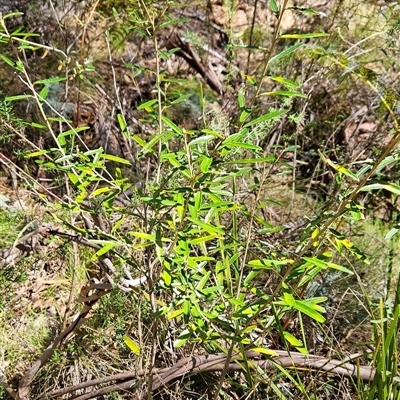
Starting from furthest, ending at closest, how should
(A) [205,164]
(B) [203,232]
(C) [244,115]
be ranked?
(B) [203,232] < (C) [244,115] < (A) [205,164]

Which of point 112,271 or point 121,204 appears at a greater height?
point 112,271

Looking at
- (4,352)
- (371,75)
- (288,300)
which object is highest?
(371,75)

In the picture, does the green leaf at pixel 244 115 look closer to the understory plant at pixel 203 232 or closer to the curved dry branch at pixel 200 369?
the understory plant at pixel 203 232

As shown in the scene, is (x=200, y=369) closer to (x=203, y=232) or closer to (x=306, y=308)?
(x=203, y=232)

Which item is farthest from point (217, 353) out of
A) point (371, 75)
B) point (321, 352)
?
point (371, 75)

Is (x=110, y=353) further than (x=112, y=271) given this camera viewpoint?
Yes

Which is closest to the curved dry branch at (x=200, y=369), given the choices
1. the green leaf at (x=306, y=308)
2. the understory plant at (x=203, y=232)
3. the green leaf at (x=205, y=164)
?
the understory plant at (x=203, y=232)

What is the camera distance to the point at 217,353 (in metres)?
2.39

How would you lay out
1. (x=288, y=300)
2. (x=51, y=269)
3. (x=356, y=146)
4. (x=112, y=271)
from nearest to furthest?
1. (x=288, y=300)
2. (x=112, y=271)
3. (x=51, y=269)
4. (x=356, y=146)

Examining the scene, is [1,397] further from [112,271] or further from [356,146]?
[356,146]

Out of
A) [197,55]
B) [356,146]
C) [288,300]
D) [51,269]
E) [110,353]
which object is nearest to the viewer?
[288,300]

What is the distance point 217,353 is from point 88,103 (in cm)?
188

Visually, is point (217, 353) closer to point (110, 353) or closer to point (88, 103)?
point (110, 353)

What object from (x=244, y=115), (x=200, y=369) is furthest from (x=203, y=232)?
(x=200, y=369)
